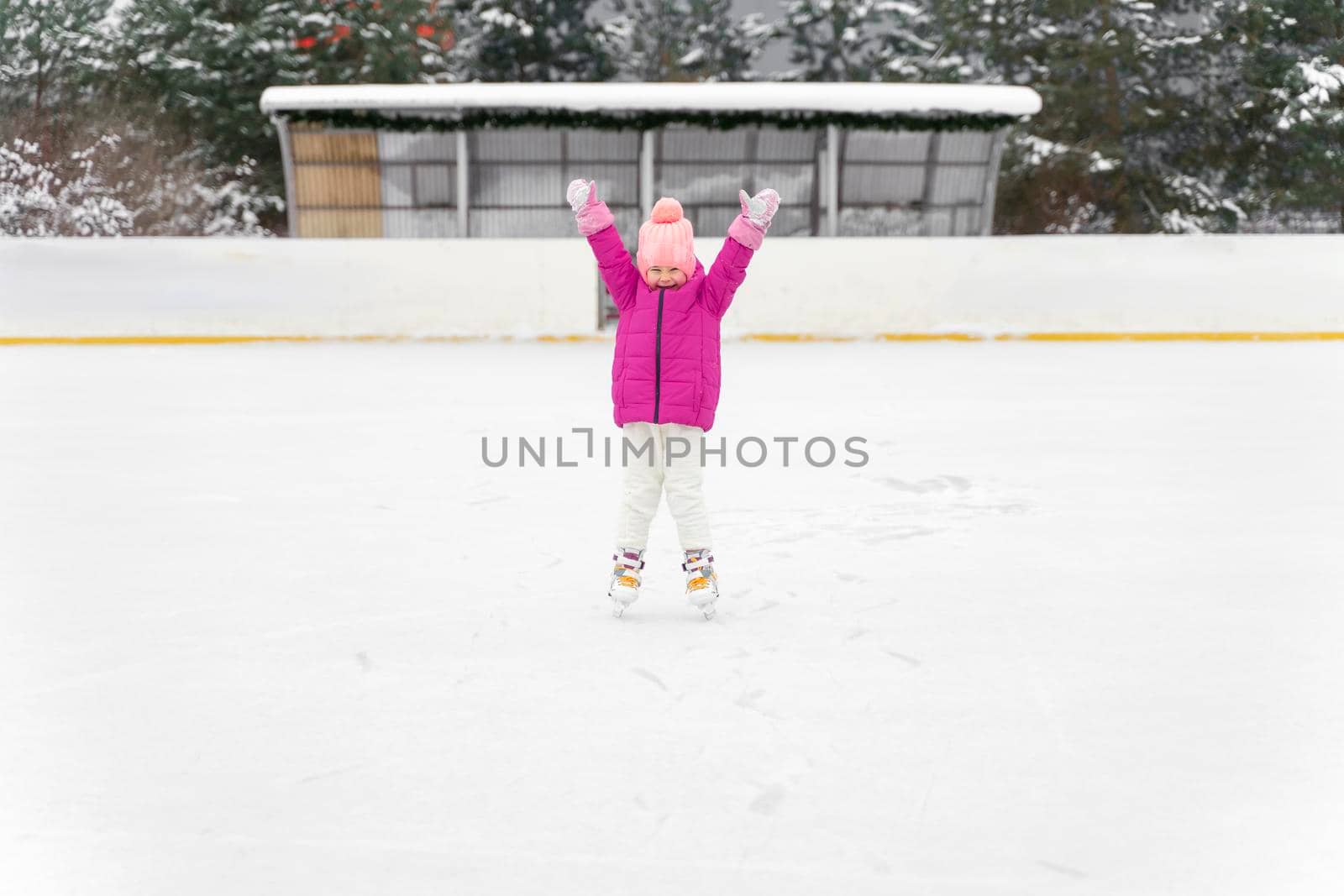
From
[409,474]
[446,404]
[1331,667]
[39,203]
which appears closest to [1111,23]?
[39,203]

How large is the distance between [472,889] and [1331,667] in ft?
8.00

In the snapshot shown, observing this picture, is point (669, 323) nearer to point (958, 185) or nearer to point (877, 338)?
point (877, 338)

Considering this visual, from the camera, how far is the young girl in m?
4.21

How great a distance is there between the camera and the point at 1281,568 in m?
5.20

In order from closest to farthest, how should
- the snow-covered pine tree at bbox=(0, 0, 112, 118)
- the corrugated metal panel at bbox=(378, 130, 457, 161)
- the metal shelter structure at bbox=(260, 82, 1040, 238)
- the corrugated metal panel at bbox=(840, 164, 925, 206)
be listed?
the metal shelter structure at bbox=(260, 82, 1040, 238) < the corrugated metal panel at bbox=(378, 130, 457, 161) < the corrugated metal panel at bbox=(840, 164, 925, 206) < the snow-covered pine tree at bbox=(0, 0, 112, 118)

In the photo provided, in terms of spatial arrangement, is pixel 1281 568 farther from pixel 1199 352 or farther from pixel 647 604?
pixel 1199 352

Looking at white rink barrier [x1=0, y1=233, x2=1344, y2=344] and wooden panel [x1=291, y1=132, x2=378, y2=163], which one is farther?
wooden panel [x1=291, y1=132, x2=378, y2=163]

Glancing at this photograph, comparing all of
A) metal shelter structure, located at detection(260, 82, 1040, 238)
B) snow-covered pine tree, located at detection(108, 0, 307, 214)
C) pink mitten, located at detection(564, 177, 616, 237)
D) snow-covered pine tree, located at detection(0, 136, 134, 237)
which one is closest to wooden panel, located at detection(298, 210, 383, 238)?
metal shelter structure, located at detection(260, 82, 1040, 238)

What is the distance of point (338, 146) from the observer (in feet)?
64.2

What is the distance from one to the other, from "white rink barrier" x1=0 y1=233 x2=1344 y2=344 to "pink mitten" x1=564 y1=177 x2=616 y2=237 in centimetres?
1014

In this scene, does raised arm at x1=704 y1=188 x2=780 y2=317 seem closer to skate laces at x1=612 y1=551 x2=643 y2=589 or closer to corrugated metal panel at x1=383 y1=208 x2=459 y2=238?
skate laces at x1=612 y1=551 x2=643 y2=589

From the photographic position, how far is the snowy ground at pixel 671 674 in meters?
2.72

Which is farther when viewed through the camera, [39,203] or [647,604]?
[39,203]

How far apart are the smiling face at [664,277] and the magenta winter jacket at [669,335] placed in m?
0.02
